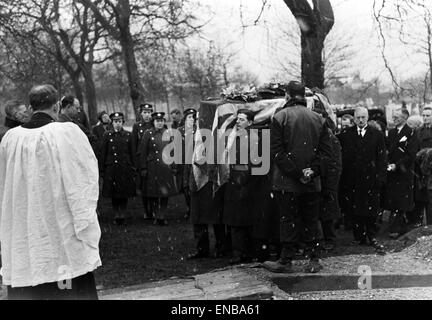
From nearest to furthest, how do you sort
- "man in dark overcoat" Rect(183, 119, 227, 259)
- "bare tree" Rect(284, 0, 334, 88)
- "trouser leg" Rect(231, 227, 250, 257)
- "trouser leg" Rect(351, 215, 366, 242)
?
"trouser leg" Rect(231, 227, 250, 257) < "man in dark overcoat" Rect(183, 119, 227, 259) < "trouser leg" Rect(351, 215, 366, 242) < "bare tree" Rect(284, 0, 334, 88)

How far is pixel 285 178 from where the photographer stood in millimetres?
6316

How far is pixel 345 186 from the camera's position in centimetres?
849

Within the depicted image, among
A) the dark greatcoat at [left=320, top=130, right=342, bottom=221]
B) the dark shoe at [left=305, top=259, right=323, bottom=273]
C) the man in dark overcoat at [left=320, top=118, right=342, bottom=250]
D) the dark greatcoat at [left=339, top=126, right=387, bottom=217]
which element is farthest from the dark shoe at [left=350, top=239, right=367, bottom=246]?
the dark shoe at [left=305, top=259, right=323, bottom=273]

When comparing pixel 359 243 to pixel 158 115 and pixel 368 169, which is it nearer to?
pixel 368 169

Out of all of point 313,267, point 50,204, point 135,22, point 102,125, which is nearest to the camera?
point 50,204

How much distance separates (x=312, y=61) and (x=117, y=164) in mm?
3552

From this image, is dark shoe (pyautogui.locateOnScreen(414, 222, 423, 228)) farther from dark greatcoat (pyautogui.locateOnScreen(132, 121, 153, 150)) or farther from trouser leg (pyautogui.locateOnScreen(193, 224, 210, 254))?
dark greatcoat (pyautogui.locateOnScreen(132, 121, 153, 150))

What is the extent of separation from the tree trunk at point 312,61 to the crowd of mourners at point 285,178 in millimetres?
1209

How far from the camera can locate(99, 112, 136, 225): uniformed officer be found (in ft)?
35.1

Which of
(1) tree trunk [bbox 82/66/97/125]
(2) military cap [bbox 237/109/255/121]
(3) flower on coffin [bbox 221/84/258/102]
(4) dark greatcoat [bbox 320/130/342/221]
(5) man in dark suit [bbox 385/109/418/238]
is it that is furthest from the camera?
(1) tree trunk [bbox 82/66/97/125]

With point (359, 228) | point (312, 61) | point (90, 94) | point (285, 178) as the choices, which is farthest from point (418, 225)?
point (90, 94)

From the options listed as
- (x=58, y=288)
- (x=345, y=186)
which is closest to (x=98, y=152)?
(x=345, y=186)

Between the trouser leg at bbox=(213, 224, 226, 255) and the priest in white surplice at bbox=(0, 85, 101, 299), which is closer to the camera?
the priest in white surplice at bbox=(0, 85, 101, 299)

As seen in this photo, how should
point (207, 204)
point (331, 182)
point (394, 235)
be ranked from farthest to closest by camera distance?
point (394, 235), point (207, 204), point (331, 182)
